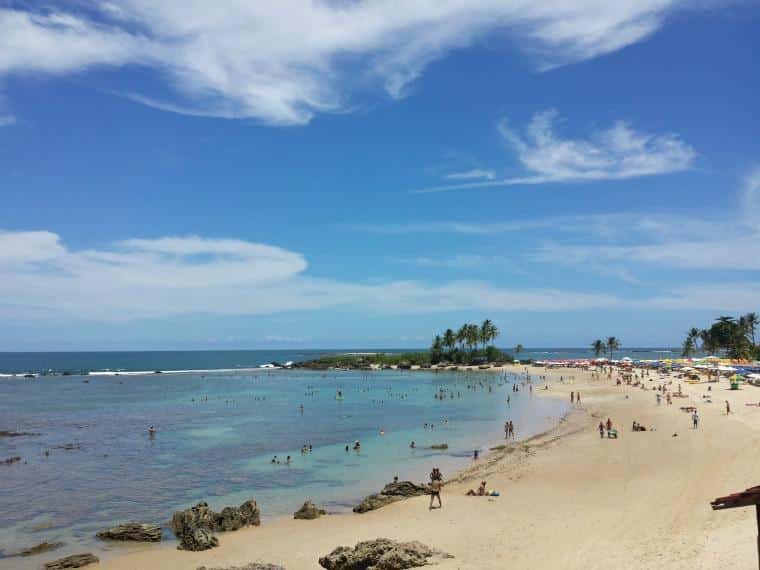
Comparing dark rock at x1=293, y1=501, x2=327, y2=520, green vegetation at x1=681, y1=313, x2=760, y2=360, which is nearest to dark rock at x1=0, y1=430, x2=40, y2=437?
dark rock at x1=293, y1=501, x2=327, y2=520

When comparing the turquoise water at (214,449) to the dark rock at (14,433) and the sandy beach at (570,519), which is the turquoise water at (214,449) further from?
the sandy beach at (570,519)

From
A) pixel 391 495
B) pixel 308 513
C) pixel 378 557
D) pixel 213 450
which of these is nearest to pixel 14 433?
pixel 213 450

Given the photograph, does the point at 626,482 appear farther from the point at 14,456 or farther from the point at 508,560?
the point at 14,456

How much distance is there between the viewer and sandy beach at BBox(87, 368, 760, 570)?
1600 cm

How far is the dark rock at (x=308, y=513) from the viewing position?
22844 mm

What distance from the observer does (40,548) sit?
65.9 feet

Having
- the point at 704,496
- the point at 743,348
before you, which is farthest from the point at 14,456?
the point at 743,348

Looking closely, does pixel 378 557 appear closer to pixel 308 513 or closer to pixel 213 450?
pixel 308 513

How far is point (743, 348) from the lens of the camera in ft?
347

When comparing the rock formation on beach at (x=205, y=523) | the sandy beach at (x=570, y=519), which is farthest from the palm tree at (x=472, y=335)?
the rock formation on beach at (x=205, y=523)

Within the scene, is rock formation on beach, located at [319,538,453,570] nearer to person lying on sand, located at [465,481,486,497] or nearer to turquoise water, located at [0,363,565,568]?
person lying on sand, located at [465,481,486,497]

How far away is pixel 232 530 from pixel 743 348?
364ft

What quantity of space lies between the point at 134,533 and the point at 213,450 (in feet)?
61.1

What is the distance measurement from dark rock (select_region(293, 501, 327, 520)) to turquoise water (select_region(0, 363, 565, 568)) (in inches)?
58.2
